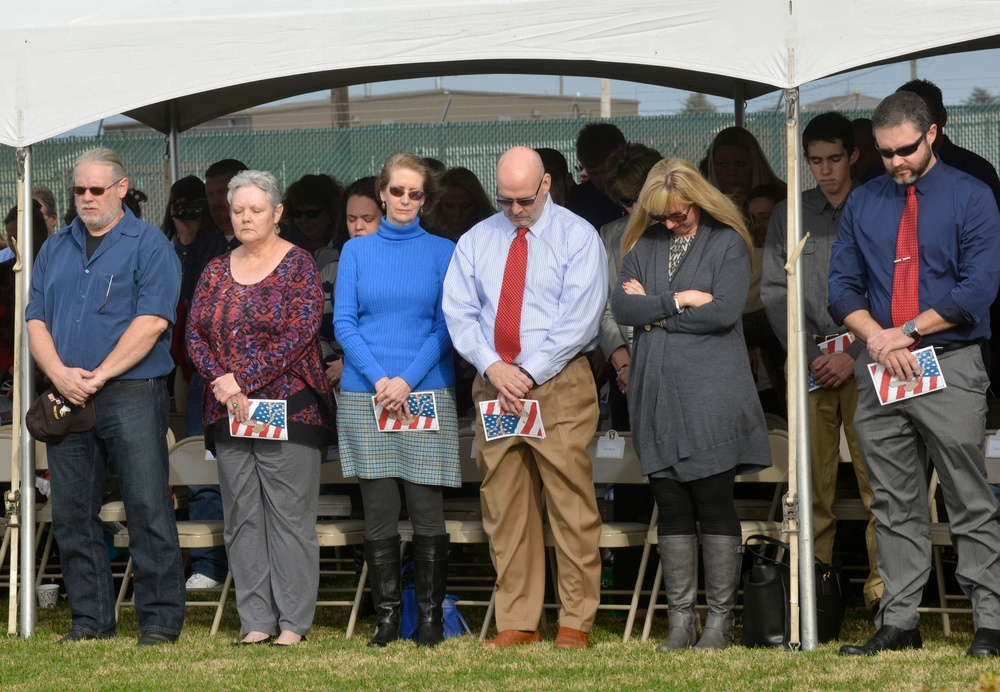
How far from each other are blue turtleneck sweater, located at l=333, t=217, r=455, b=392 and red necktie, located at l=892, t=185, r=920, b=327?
1740mm

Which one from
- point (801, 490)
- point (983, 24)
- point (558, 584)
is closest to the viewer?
point (983, 24)

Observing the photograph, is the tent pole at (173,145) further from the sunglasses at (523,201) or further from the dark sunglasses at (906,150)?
the dark sunglasses at (906,150)

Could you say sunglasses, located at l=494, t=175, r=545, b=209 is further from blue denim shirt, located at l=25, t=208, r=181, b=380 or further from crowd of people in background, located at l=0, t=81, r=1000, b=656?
blue denim shirt, located at l=25, t=208, r=181, b=380

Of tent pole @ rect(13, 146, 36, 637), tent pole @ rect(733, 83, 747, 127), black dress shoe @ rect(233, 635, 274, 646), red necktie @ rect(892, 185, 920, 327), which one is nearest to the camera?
red necktie @ rect(892, 185, 920, 327)

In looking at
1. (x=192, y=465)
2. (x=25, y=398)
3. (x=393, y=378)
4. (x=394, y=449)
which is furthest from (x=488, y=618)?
(x=25, y=398)

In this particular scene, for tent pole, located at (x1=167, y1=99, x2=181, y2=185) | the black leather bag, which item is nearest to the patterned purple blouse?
the black leather bag

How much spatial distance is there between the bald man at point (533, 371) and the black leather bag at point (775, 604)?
0.61 meters

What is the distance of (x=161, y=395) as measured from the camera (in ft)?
18.2

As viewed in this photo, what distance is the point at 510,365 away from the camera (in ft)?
17.1

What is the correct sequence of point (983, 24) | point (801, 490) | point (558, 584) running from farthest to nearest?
point (558, 584), point (801, 490), point (983, 24)

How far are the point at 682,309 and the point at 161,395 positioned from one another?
214cm

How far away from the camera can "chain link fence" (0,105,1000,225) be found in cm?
1181

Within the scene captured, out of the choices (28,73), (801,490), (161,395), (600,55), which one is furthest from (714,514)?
(28,73)

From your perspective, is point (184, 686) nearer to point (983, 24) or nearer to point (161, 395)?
point (161, 395)
